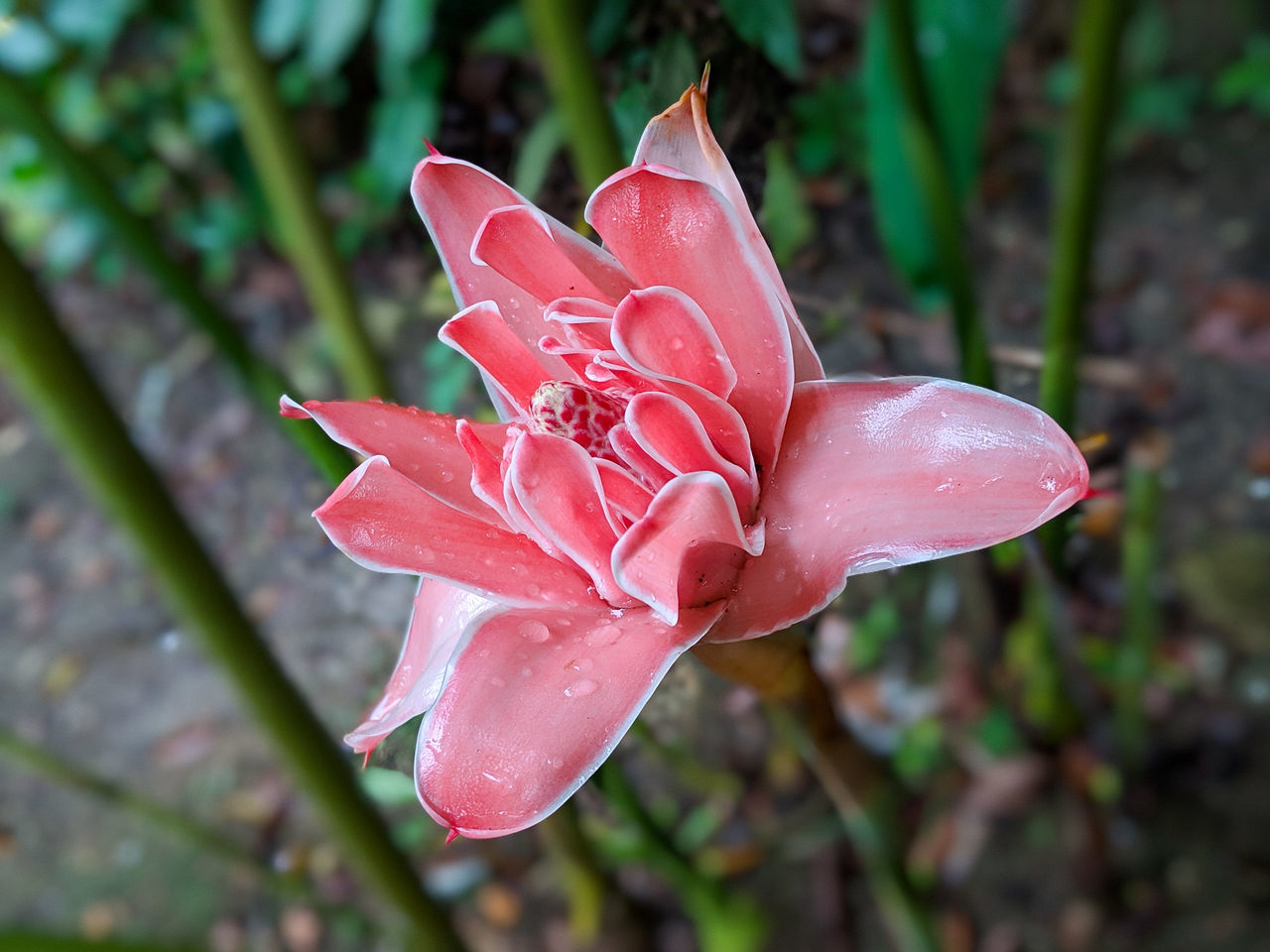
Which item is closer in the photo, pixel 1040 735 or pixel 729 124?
pixel 729 124

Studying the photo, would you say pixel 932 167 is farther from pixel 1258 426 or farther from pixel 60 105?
pixel 60 105

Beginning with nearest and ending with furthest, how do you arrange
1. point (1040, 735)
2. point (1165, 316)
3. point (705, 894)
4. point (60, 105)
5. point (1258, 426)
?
point (705, 894) < point (1040, 735) < point (1258, 426) < point (1165, 316) < point (60, 105)

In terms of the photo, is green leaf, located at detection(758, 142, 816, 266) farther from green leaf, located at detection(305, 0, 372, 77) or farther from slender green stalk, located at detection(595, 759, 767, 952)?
green leaf, located at detection(305, 0, 372, 77)

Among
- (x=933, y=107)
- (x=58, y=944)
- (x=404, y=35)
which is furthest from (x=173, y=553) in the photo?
(x=404, y=35)

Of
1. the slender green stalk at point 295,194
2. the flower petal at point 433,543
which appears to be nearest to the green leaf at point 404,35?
the slender green stalk at point 295,194

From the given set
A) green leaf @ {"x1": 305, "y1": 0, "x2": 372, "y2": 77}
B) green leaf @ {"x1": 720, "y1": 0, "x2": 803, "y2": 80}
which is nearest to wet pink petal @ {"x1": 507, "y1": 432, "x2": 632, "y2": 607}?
green leaf @ {"x1": 720, "y1": 0, "x2": 803, "y2": 80}

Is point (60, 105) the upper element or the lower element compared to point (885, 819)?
upper

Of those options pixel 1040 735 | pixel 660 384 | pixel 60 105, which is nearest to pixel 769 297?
pixel 660 384
